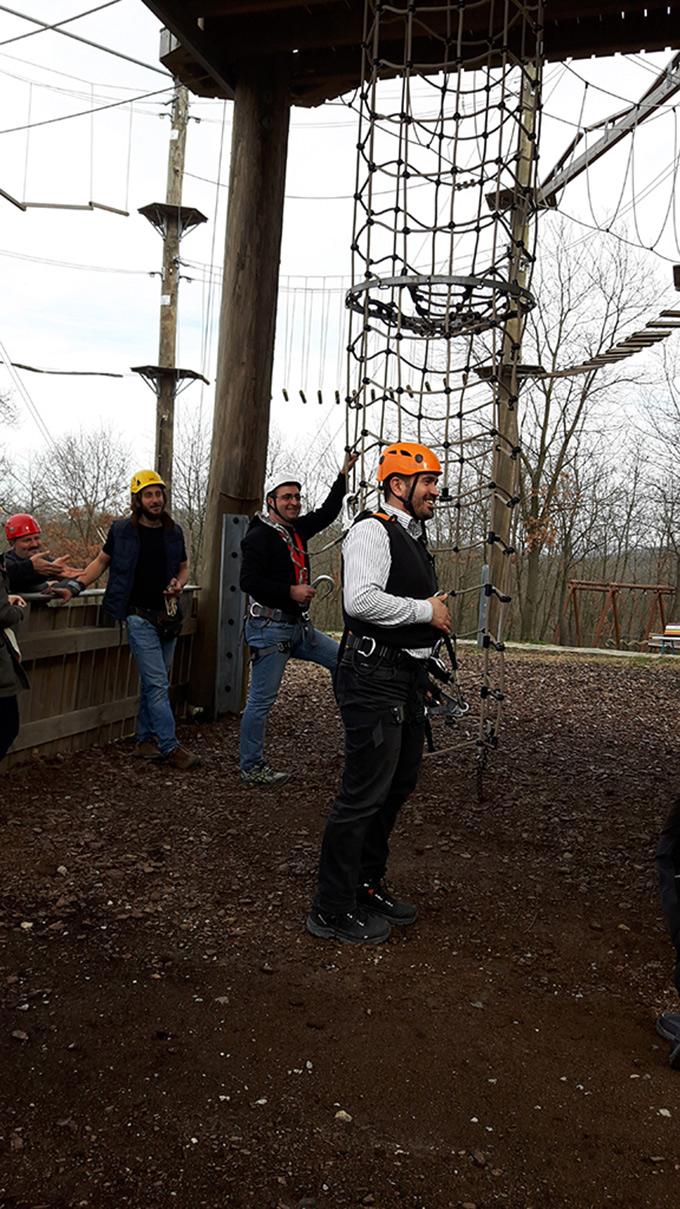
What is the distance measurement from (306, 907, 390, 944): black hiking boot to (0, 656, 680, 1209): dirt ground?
44 mm

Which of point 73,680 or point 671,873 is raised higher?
point 73,680

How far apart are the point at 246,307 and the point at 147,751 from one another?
356 cm

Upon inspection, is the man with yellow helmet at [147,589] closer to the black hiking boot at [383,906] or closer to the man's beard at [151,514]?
the man's beard at [151,514]

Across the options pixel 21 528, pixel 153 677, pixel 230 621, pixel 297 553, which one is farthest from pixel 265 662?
pixel 230 621

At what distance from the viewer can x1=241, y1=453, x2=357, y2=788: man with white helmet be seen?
595cm

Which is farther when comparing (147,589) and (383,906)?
(147,589)

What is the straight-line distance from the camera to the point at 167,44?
7.87 meters

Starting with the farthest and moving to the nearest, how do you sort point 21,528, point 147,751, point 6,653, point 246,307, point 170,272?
point 170,272 → point 246,307 → point 147,751 → point 21,528 → point 6,653

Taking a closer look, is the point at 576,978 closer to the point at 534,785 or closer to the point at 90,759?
the point at 534,785

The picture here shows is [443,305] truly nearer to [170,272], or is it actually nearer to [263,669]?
[263,669]

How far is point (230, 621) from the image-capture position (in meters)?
8.02

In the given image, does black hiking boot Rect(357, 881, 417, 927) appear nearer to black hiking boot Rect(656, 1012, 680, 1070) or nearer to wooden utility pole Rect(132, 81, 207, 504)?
black hiking boot Rect(656, 1012, 680, 1070)

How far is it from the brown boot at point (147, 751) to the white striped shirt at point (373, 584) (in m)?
3.17

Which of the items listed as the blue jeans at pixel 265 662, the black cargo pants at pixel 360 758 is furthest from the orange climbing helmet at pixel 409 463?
the blue jeans at pixel 265 662
